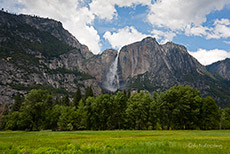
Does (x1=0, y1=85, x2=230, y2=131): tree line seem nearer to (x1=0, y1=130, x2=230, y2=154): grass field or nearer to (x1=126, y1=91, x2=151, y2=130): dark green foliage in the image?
(x1=126, y1=91, x2=151, y2=130): dark green foliage

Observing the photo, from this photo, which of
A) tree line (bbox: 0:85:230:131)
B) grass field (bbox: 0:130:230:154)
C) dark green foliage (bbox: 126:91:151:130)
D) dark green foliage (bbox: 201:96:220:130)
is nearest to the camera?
grass field (bbox: 0:130:230:154)

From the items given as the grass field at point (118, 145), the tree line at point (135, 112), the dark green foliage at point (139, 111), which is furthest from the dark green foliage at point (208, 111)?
the grass field at point (118, 145)

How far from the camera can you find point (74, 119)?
6044cm

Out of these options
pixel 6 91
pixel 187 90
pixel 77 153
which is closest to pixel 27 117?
pixel 77 153

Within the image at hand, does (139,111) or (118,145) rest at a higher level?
(118,145)

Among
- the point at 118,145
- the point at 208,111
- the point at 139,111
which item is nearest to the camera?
the point at 118,145

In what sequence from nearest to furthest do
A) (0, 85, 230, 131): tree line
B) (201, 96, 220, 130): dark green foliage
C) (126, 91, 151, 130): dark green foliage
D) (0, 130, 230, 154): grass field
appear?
(0, 130, 230, 154): grass field → (0, 85, 230, 131): tree line → (201, 96, 220, 130): dark green foliage → (126, 91, 151, 130): dark green foliage

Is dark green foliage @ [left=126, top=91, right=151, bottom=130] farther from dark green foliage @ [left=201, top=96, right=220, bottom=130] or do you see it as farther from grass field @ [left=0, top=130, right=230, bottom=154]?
grass field @ [left=0, top=130, right=230, bottom=154]

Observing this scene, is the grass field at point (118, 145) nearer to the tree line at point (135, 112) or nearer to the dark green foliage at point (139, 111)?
the tree line at point (135, 112)

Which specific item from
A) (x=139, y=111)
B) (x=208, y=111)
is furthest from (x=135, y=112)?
(x=208, y=111)

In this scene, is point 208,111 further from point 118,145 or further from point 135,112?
point 118,145

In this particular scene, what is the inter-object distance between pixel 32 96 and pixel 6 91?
154m

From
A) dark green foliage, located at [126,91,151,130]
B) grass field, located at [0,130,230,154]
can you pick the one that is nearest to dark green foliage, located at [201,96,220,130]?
dark green foliage, located at [126,91,151,130]

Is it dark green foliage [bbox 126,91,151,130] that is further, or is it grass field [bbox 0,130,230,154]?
dark green foliage [bbox 126,91,151,130]
